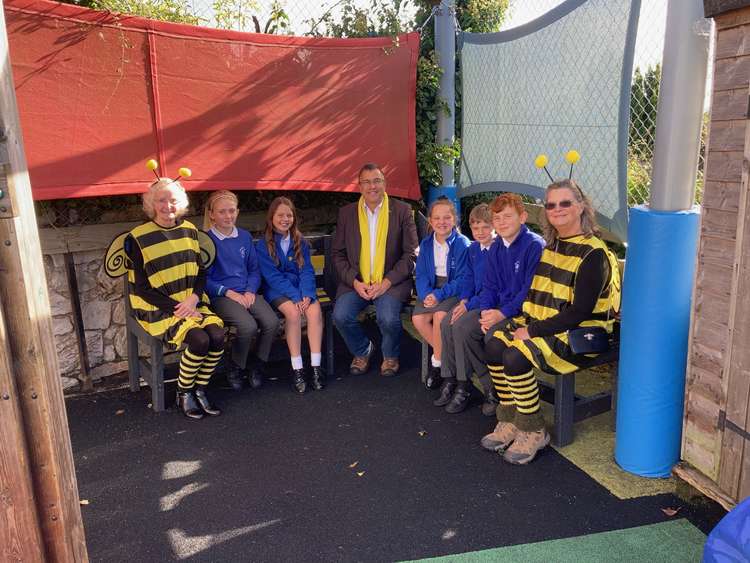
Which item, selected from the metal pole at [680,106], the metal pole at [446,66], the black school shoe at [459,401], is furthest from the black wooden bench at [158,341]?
the metal pole at [680,106]

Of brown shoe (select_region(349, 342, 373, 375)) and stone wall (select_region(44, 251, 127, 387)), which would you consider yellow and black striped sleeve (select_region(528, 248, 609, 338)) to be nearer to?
brown shoe (select_region(349, 342, 373, 375))

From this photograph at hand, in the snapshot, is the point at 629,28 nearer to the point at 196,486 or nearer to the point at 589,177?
the point at 589,177

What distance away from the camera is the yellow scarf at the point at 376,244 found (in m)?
4.50

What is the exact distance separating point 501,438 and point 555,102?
2.14 meters

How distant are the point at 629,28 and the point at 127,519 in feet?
11.1

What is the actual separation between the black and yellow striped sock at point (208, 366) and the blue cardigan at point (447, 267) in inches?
50.6

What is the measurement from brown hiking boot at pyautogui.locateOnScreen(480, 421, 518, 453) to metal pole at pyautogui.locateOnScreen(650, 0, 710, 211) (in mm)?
1302

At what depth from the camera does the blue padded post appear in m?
2.84

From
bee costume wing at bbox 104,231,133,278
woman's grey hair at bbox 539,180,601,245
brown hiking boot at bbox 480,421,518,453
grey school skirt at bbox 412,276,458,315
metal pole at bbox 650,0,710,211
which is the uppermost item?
metal pole at bbox 650,0,710,211

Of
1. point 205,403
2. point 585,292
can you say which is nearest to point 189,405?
point 205,403

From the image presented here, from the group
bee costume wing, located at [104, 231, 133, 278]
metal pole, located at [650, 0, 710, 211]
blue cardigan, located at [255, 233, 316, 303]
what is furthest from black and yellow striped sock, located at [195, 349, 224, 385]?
metal pole, located at [650, 0, 710, 211]

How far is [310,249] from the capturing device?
4688 mm

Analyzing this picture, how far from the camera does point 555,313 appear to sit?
129 inches

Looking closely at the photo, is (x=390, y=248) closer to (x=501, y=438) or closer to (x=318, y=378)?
(x=318, y=378)
